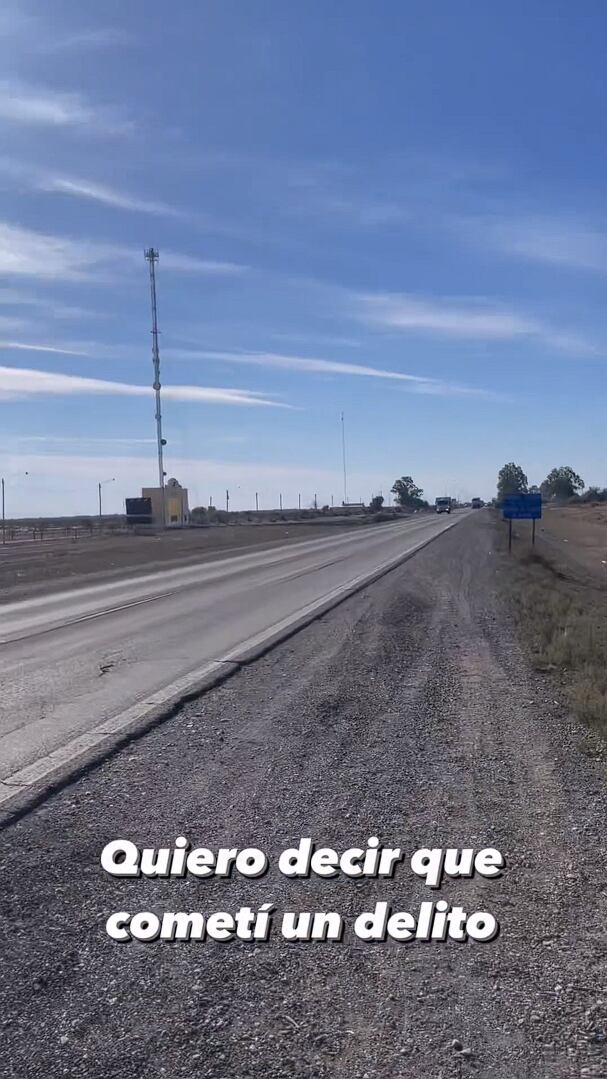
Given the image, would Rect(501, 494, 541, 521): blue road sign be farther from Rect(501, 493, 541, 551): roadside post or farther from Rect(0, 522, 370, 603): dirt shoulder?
Rect(0, 522, 370, 603): dirt shoulder

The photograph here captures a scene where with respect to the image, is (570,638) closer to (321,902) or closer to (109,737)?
(109,737)

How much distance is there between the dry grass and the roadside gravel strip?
438 mm

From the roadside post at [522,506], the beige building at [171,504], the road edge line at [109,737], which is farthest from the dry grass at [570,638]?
the beige building at [171,504]

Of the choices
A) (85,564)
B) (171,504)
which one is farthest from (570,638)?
(171,504)

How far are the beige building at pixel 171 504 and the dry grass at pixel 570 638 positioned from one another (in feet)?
220

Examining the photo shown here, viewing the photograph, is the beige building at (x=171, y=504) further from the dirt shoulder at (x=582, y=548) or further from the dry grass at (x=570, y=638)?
the dry grass at (x=570, y=638)

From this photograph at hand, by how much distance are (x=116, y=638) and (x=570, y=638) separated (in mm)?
6588

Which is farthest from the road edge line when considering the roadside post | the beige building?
the beige building

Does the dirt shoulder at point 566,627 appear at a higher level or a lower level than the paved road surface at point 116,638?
lower

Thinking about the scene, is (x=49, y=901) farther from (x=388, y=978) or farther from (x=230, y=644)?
(x=230, y=644)

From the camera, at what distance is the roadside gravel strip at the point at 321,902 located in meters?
3.85

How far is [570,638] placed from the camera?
14875 mm

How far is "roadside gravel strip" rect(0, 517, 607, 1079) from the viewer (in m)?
3.85

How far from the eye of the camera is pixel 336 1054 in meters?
3.80
